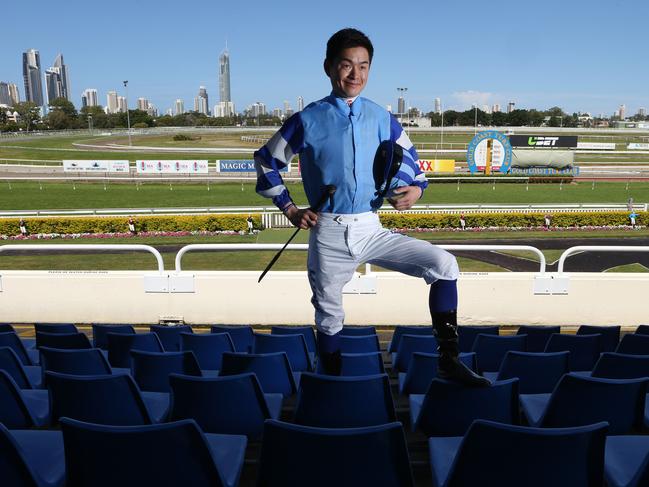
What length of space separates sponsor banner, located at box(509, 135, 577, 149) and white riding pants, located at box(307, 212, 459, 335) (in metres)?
73.7

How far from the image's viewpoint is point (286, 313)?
28.4 ft

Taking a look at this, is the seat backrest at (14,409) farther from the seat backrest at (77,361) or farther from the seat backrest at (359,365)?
the seat backrest at (359,365)

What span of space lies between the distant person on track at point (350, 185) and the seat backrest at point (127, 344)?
6.15 ft

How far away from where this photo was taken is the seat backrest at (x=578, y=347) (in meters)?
4.41

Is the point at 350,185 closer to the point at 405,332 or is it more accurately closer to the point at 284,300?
the point at 405,332

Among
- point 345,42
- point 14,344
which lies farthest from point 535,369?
point 14,344

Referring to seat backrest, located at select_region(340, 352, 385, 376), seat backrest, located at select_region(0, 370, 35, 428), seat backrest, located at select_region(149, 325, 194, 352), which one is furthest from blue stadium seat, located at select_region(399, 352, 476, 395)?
seat backrest, located at select_region(149, 325, 194, 352)

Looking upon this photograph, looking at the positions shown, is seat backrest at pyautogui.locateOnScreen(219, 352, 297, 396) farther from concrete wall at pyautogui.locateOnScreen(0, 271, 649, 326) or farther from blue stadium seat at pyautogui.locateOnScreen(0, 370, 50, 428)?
concrete wall at pyautogui.locateOnScreen(0, 271, 649, 326)

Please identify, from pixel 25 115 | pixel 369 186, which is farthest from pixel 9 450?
pixel 25 115

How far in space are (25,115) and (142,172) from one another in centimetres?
12325

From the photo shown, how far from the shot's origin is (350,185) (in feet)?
10.6

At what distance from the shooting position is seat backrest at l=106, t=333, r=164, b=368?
4.53 meters

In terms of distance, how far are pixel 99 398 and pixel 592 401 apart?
7.86 ft

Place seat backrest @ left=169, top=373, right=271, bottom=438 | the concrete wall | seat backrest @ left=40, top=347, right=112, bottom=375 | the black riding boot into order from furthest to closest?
1. the concrete wall
2. seat backrest @ left=40, top=347, right=112, bottom=375
3. the black riding boot
4. seat backrest @ left=169, top=373, right=271, bottom=438
